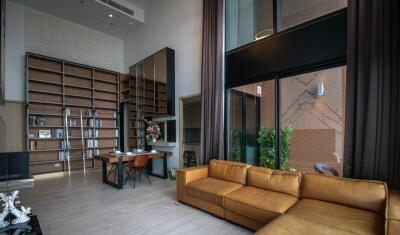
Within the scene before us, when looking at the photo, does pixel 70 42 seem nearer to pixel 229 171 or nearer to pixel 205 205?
pixel 229 171

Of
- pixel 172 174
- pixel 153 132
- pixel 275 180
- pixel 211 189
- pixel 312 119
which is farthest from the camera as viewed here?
pixel 153 132

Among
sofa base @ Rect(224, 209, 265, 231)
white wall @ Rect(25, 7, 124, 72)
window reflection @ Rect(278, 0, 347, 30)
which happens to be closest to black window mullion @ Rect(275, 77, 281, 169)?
window reflection @ Rect(278, 0, 347, 30)

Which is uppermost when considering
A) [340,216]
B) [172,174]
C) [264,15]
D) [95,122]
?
[264,15]

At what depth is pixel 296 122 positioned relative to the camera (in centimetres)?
379

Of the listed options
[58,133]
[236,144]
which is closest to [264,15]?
[236,144]

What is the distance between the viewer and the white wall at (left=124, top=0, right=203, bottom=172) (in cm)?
522

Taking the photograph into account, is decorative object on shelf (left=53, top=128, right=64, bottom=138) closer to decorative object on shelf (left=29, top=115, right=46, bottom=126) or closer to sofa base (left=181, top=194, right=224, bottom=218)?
decorative object on shelf (left=29, top=115, right=46, bottom=126)

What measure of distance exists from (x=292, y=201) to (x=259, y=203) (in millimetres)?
413

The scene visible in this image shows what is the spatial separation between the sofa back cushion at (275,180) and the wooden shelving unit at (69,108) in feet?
18.7

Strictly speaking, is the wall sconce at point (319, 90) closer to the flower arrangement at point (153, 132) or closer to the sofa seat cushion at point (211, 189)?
the sofa seat cushion at point (211, 189)

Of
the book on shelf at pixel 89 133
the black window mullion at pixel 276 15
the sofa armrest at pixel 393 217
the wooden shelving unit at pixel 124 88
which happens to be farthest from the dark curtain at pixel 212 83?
the book on shelf at pixel 89 133

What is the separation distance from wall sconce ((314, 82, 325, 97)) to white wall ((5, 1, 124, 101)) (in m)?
6.82

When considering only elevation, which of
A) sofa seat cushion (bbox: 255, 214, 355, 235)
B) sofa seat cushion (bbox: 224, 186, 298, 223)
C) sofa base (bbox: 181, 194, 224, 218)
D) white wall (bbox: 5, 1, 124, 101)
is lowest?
sofa base (bbox: 181, 194, 224, 218)

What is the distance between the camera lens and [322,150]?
3.48 m
